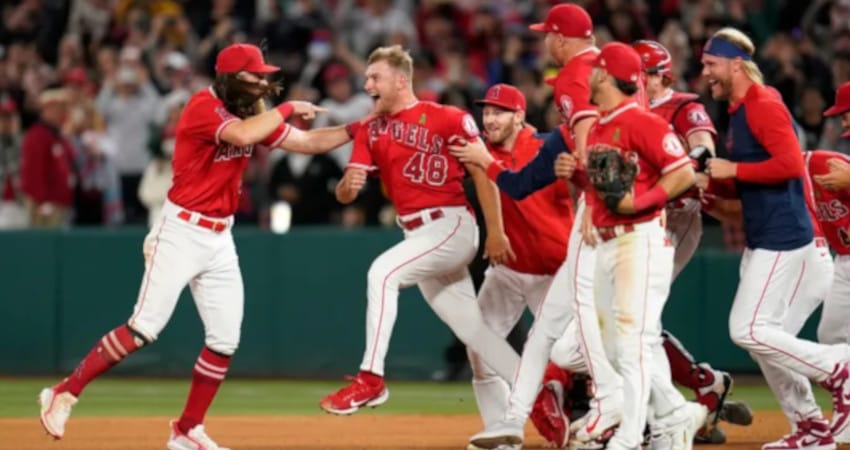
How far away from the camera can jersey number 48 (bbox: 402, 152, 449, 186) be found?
9.18 meters

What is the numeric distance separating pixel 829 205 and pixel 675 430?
2154mm

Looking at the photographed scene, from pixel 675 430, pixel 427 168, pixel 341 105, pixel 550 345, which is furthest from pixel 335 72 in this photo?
pixel 675 430

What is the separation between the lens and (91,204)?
16.5 m

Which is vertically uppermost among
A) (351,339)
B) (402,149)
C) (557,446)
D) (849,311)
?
(402,149)

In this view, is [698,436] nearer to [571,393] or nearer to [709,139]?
[571,393]

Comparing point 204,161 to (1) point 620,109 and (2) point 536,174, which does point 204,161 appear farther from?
(1) point 620,109

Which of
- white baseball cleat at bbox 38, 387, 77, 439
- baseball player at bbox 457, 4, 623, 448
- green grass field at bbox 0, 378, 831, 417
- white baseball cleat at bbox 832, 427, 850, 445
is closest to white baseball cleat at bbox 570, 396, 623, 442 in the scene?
baseball player at bbox 457, 4, 623, 448

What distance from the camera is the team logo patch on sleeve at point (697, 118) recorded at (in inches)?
358

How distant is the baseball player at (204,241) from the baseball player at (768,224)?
95.7 inches

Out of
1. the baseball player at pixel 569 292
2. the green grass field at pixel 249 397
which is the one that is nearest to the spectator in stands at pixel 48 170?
the green grass field at pixel 249 397

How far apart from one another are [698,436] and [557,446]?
2.80 feet

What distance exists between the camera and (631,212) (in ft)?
25.6

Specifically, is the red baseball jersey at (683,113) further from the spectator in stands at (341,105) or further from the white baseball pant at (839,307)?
the spectator in stands at (341,105)

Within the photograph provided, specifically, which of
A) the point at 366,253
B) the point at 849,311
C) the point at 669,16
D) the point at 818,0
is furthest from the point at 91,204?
the point at 849,311
